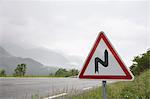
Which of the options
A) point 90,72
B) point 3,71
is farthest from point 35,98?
point 3,71

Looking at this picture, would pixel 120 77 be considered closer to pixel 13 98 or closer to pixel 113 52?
pixel 113 52

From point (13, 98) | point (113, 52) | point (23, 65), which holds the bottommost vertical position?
point (13, 98)

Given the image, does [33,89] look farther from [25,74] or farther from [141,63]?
[25,74]

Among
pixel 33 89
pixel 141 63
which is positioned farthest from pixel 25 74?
pixel 33 89

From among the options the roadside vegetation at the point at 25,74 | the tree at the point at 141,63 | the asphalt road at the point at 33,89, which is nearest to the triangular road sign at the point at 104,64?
the asphalt road at the point at 33,89

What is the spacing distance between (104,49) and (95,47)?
0.13 m

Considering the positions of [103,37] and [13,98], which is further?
[13,98]

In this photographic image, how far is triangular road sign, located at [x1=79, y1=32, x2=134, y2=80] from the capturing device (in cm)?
418

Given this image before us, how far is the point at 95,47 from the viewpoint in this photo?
4.30 meters

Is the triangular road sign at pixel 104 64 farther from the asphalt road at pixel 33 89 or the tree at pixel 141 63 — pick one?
the tree at pixel 141 63

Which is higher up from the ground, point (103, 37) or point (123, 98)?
point (103, 37)

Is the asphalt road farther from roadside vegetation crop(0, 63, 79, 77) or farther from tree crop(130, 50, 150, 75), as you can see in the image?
roadside vegetation crop(0, 63, 79, 77)

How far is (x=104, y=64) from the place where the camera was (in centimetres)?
420

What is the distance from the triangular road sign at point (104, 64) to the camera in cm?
418
